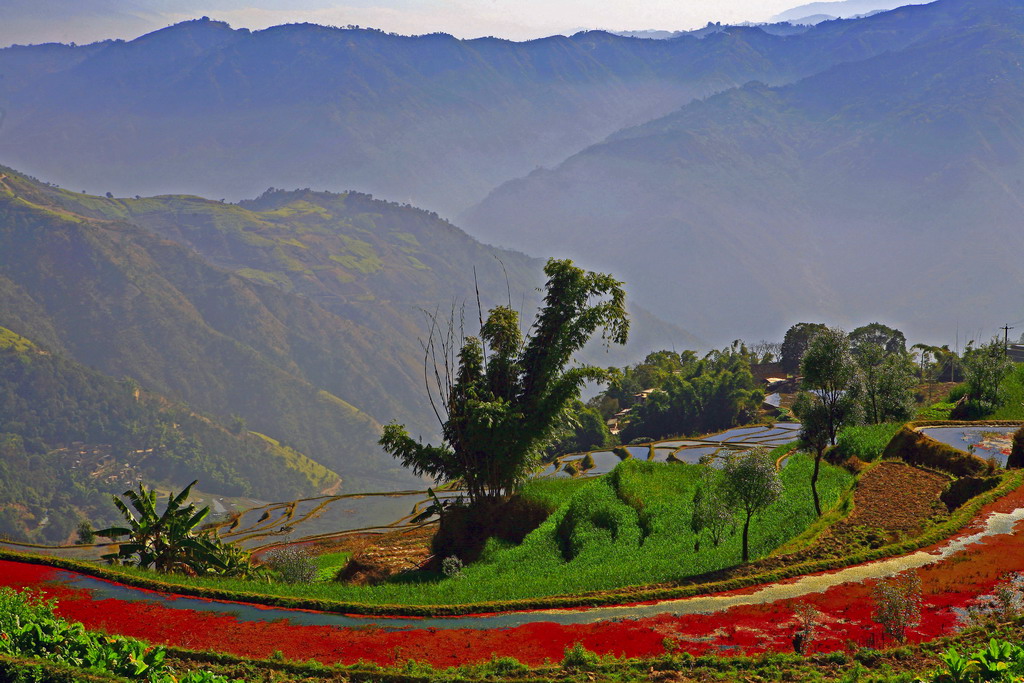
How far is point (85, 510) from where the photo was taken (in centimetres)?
18838

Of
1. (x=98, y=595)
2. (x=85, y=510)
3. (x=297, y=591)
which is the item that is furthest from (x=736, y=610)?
(x=85, y=510)

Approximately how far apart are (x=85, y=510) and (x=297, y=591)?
19083 centimetres

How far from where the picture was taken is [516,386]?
36188 millimetres

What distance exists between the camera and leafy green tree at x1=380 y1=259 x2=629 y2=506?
113ft

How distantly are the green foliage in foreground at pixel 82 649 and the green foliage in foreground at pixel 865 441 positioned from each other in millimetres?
33261

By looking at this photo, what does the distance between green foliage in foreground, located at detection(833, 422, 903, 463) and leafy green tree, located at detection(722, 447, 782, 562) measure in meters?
15.8

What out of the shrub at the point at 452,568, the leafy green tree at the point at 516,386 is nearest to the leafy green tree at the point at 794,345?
the leafy green tree at the point at 516,386

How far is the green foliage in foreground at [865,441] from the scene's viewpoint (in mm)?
39562

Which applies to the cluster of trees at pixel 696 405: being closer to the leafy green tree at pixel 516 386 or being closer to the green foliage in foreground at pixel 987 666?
the leafy green tree at pixel 516 386

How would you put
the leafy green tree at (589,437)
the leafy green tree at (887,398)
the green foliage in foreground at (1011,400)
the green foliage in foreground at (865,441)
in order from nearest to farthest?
1. the green foliage in foreground at (865,441)
2. the green foliage in foreground at (1011,400)
3. the leafy green tree at (887,398)
4. the leafy green tree at (589,437)

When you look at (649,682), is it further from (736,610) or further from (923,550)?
(923,550)

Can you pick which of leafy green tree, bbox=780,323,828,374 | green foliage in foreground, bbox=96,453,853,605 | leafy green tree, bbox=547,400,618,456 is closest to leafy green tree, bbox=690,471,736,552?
green foliage in foreground, bbox=96,453,853,605

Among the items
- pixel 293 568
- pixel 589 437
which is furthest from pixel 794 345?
pixel 293 568

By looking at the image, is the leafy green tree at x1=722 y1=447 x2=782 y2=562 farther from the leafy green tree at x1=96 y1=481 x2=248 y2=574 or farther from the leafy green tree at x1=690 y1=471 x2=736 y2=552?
the leafy green tree at x1=96 y1=481 x2=248 y2=574
